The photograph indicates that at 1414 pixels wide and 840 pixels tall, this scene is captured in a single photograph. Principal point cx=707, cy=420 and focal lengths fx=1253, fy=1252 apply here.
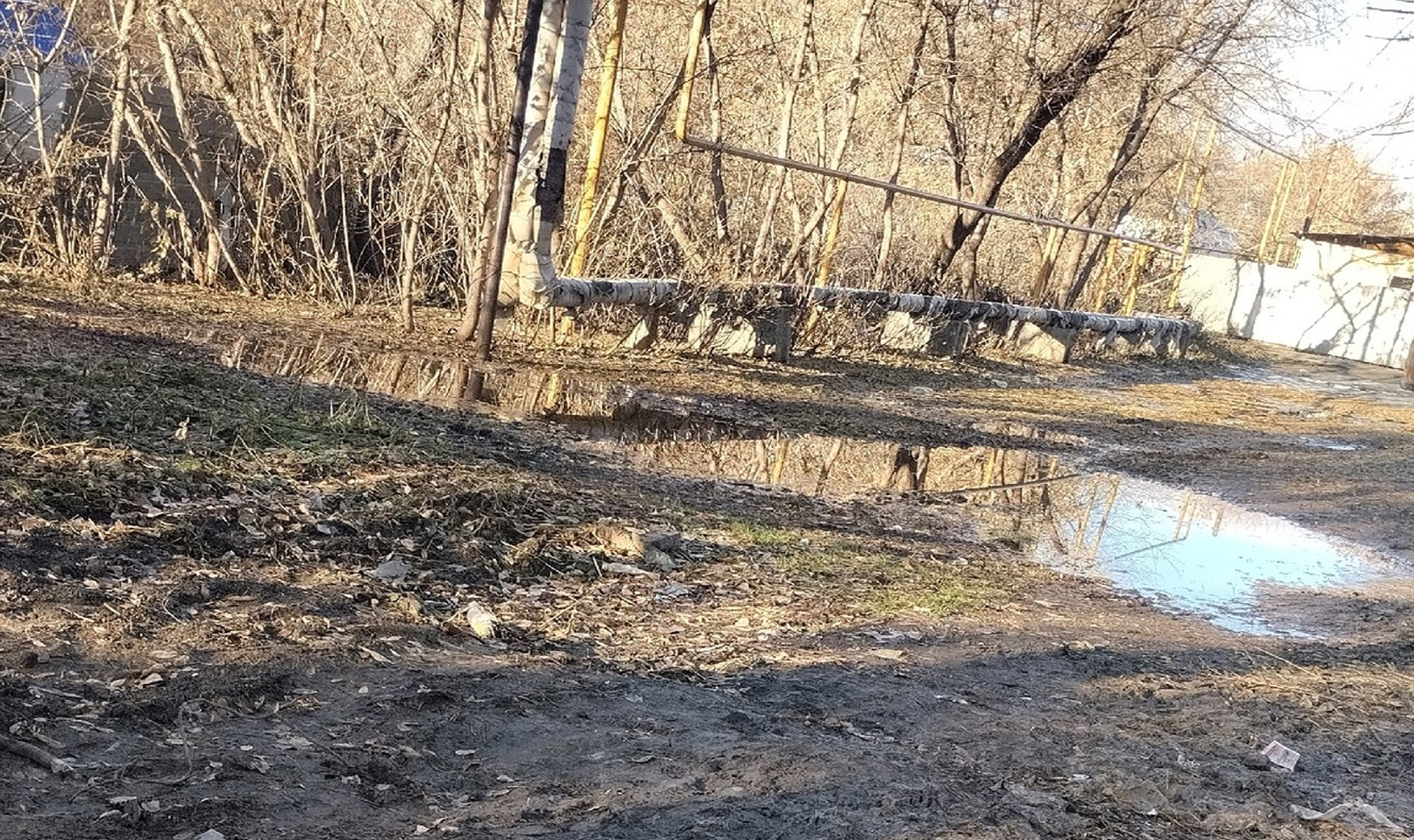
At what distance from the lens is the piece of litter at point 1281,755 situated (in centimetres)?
364

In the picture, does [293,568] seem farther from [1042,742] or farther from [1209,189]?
[1209,189]

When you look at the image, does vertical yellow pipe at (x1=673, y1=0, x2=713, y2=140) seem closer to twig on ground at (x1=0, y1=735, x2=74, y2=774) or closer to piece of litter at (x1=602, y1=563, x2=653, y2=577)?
piece of litter at (x1=602, y1=563, x2=653, y2=577)

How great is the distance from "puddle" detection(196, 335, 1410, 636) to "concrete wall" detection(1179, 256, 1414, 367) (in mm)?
22919

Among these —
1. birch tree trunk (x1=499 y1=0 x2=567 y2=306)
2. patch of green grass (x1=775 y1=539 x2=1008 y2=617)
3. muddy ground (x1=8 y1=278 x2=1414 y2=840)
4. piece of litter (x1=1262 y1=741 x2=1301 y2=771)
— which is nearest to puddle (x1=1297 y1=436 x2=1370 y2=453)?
muddy ground (x1=8 y1=278 x2=1414 y2=840)

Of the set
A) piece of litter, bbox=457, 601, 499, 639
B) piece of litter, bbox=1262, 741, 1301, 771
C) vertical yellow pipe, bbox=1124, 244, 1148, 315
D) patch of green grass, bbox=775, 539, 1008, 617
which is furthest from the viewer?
vertical yellow pipe, bbox=1124, 244, 1148, 315

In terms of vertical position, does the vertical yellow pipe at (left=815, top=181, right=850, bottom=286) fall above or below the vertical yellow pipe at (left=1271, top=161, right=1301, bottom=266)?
below

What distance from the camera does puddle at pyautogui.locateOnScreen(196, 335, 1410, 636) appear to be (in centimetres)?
628

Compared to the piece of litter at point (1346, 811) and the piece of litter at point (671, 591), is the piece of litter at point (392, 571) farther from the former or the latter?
the piece of litter at point (1346, 811)

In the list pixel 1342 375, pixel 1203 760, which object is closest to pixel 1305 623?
pixel 1203 760

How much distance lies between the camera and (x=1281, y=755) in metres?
3.67

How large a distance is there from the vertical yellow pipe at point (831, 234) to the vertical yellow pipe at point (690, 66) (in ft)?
10.1

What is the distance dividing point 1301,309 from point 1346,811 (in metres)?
29.4

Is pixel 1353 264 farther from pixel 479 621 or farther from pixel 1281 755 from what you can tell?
pixel 479 621

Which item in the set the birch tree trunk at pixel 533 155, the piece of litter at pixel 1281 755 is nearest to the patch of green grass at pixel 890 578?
the piece of litter at pixel 1281 755
